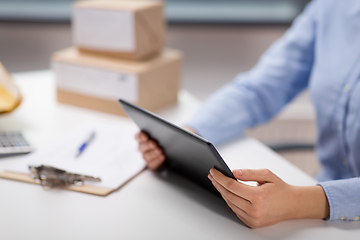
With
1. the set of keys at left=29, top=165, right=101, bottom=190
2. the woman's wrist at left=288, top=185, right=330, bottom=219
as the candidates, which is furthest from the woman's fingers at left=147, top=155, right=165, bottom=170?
the woman's wrist at left=288, top=185, right=330, bottom=219

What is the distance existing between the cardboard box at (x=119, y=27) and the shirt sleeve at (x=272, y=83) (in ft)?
0.85

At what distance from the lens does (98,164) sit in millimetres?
847

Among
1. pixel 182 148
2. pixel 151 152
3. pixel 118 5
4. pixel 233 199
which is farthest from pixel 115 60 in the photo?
pixel 233 199

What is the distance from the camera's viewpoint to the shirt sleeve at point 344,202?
685 mm

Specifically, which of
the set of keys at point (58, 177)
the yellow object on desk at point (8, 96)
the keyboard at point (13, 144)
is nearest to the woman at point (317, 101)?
the set of keys at point (58, 177)

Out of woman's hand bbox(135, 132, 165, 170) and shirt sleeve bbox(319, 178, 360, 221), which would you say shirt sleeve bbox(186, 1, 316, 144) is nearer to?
woman's hand bbox(135, 132, 165, 170)

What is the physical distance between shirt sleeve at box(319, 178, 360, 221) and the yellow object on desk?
77cm

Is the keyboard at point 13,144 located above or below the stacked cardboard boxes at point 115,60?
below

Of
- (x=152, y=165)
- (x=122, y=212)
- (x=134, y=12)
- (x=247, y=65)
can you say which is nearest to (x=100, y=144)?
(x=152, y=165)

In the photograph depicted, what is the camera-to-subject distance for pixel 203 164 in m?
0.68

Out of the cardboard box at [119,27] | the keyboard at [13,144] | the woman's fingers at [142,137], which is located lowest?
the keyboard at [13,144]

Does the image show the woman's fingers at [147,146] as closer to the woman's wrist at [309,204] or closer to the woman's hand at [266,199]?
the woman's hand at [266,199]

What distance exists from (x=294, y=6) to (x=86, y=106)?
3.46 feet

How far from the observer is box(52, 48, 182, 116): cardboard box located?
3.60ft
